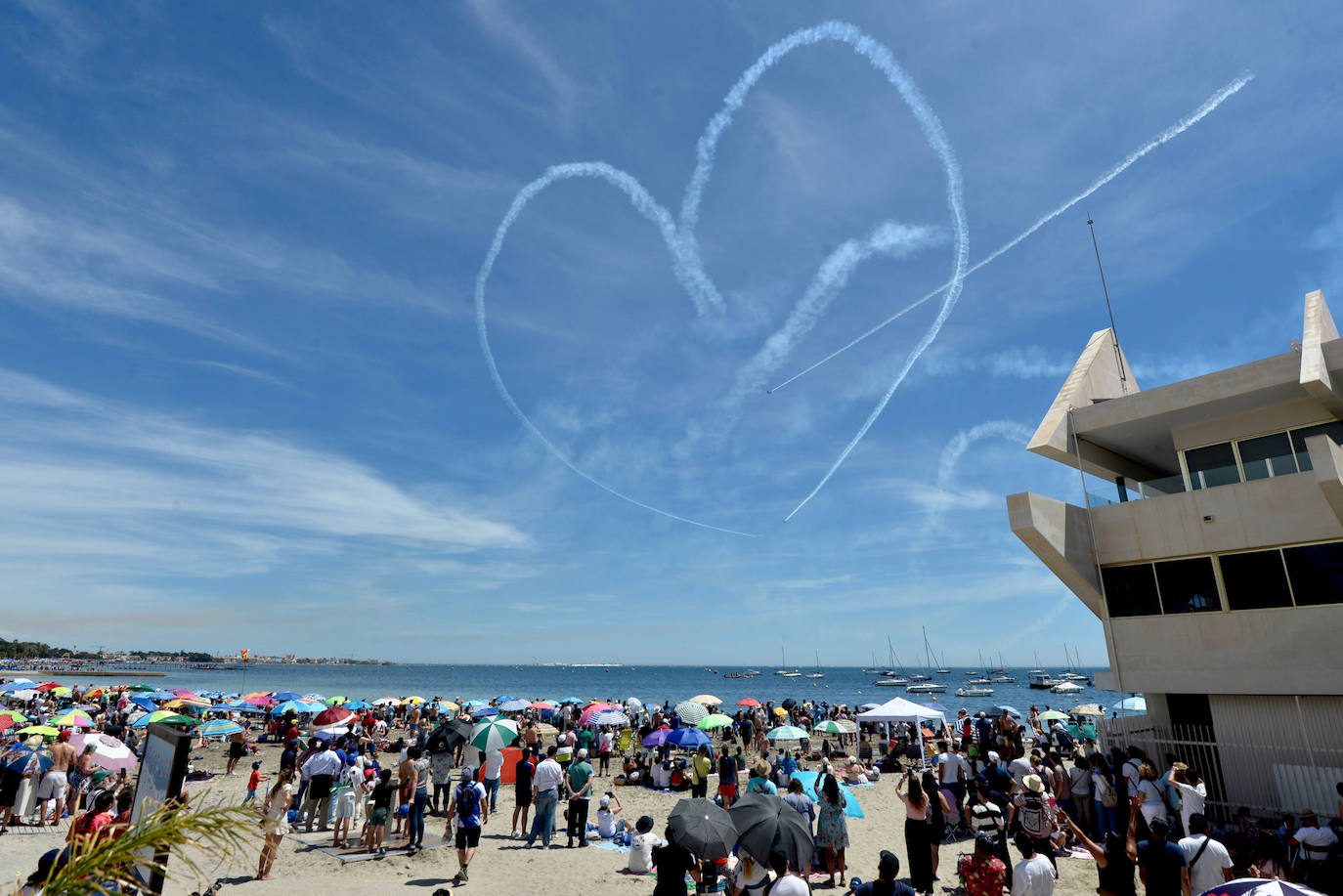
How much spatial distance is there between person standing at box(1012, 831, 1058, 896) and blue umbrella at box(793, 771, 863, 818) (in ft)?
13.7

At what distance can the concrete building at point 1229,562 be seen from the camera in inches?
564

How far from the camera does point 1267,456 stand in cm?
1606

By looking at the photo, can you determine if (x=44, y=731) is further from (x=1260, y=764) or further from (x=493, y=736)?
(x=1260, y=764)

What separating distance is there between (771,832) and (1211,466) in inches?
622

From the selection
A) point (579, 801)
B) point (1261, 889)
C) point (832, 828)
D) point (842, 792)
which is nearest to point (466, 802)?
point (579, 801)

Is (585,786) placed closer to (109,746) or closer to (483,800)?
(483,800)

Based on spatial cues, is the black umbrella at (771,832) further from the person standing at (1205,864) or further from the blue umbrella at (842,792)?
the person standing at (1205,864)

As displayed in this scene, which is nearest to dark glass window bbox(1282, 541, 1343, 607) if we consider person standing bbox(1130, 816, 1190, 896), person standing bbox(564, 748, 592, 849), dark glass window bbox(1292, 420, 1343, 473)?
dark glass window bbox(1292, 420, 1343, 473)

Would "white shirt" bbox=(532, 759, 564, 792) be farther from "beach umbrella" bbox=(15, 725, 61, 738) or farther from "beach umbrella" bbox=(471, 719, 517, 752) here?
"beach umbrella" bbox=(15, 725, 61, 738)

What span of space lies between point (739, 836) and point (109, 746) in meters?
16.2

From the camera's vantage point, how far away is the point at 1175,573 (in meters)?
16.6

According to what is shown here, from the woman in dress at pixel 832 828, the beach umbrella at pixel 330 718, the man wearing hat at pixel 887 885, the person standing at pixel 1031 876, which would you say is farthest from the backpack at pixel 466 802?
the beach umbrella at pixel 330 718

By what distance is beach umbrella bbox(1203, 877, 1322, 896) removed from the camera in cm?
504

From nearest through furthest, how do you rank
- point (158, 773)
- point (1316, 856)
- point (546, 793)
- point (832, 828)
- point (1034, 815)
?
point (158, 773), point (1316, 856), point (1034, 815), point (832, 828), point (546, 793)
